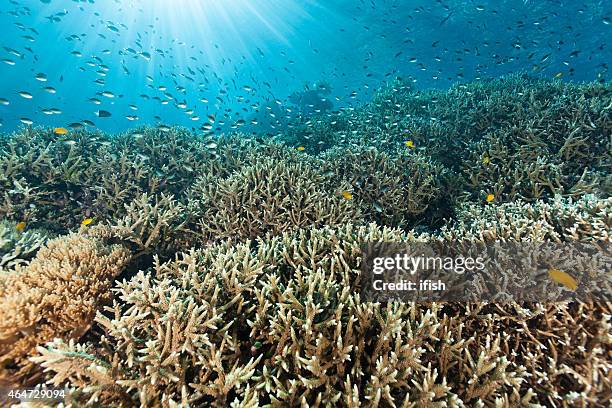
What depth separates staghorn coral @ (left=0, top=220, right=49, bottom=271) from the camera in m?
3.85

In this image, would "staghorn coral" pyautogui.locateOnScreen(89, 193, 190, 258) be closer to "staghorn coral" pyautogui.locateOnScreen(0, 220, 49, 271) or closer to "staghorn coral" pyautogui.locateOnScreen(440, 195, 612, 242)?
"staghorn coral" pyautogui.locateOnScreen(0, 220, 49, 271)

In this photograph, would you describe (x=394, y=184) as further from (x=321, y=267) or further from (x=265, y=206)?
(x=321, y=267)

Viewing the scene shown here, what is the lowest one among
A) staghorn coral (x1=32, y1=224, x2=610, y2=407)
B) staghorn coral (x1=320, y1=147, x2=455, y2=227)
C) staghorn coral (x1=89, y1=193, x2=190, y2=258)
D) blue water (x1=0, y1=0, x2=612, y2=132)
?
staghorn coral (x1=32, y1=224, x2=610, y2=407)

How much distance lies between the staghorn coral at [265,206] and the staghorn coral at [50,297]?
70.5 inches

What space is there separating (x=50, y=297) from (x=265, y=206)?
9.85 feet

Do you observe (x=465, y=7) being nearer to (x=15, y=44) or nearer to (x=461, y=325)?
(x=461, y=325)

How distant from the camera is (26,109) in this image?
5669 cm

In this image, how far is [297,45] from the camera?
62469 mm

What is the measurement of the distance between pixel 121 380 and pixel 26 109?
262ft

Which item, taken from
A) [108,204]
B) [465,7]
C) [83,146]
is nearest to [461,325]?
[108,204]

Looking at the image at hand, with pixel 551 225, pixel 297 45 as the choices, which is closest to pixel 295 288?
pixel 551 225

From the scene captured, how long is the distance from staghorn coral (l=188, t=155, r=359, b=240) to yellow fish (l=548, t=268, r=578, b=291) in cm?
287

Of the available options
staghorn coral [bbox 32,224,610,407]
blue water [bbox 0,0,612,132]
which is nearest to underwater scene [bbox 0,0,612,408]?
staghorn coral [bbox 32,224,610,407]

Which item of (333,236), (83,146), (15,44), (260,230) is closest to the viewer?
(333,236)
